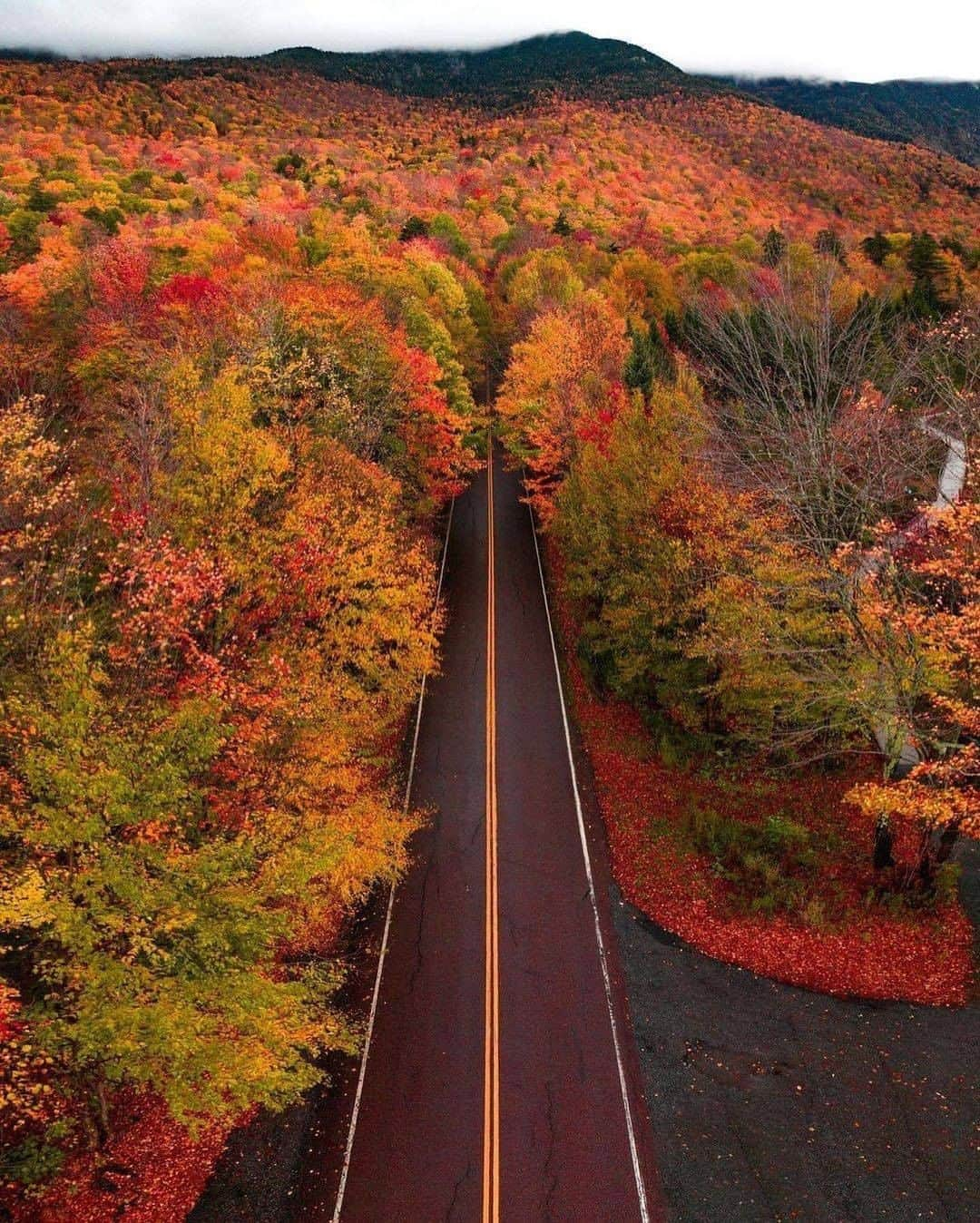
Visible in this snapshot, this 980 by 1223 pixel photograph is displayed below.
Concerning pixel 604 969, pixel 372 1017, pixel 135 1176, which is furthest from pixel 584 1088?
pixel 135 1176

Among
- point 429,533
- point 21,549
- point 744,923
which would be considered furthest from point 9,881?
point 429,533

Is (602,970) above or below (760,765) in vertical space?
below

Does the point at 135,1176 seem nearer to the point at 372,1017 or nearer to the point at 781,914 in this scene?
the point at 372,1017

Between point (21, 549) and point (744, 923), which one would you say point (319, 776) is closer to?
point (21, 549)

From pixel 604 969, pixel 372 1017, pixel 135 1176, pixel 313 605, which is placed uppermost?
pixel 313 605

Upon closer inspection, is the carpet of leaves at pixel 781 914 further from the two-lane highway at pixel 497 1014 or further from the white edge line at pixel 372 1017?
the white edge line at pixel 372 1017

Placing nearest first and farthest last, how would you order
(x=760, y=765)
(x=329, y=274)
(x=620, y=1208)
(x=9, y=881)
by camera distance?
1. (x=9, y=881)
2. (x=620, y=1208)
3. (x=760, y=765)
4. (x=329, y=274)
